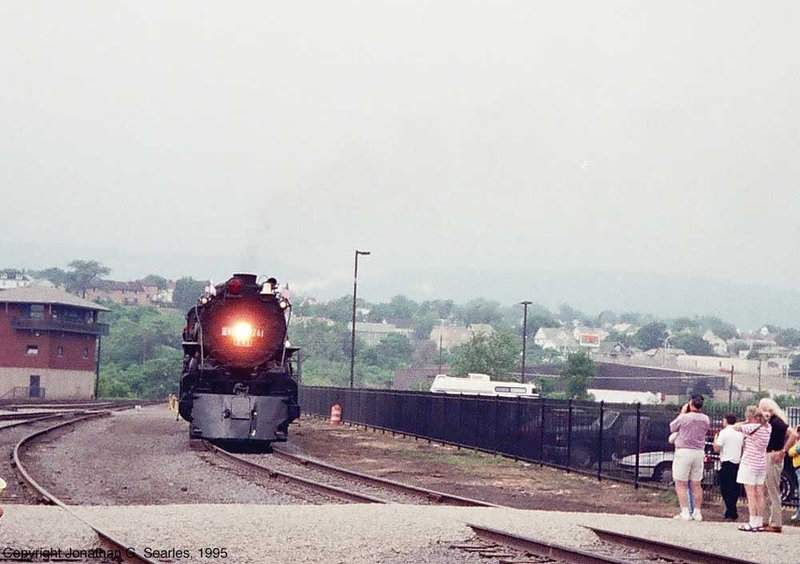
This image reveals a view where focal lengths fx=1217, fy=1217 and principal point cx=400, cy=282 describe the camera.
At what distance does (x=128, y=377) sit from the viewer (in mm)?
123000

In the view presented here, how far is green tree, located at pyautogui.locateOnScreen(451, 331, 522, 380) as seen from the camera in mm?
110688

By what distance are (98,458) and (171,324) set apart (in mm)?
129477

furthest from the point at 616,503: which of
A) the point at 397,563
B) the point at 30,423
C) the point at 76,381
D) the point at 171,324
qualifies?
the point at 171,324

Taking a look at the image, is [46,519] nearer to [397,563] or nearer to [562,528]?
[397,563]

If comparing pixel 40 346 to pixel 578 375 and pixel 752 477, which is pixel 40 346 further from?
pixel 752 477

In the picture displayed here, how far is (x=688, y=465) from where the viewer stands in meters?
18.7

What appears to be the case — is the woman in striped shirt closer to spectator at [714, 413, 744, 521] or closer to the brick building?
spectator at [714, 413, 744, 521]

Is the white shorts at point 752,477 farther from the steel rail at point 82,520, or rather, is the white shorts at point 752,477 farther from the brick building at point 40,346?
the brick building at point 40,346

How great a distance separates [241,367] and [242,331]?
34.4 inches

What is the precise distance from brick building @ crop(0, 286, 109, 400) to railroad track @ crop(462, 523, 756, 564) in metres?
88.8

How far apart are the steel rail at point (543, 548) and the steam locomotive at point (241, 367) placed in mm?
14621

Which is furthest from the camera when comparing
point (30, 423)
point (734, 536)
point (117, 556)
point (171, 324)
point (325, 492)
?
point (171, 324)

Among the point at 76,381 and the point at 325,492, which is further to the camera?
the point at 76,381

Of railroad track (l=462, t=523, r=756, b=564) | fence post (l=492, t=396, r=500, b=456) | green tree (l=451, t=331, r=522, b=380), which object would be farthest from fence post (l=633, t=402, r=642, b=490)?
green tree (l=451, t=331, r=522, b=380)
